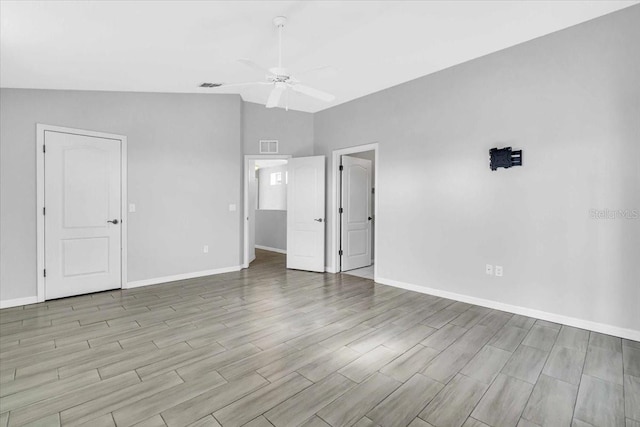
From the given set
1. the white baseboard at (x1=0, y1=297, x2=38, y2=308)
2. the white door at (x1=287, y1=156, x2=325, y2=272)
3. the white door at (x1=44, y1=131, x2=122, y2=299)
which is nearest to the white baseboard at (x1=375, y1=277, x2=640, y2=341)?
the white door at (x1=287, y1=156, x2=325, y2=272)

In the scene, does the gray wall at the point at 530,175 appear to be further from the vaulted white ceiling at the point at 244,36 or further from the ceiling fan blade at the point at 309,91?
the ceiling fan blade at the point at 309,91

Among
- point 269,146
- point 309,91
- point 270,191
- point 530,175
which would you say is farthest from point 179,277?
point 530,175

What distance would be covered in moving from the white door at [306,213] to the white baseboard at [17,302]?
3.65 m

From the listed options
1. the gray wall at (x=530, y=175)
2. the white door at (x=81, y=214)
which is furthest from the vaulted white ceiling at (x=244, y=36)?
the white door at (x=81, y=214)

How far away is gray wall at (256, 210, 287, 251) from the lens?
8.22m

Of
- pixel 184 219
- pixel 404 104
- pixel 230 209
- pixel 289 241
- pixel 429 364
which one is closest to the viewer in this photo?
pixel 429 364

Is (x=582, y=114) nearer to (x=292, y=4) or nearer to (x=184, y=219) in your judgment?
(x=292, y=4)

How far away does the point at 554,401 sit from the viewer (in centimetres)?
198

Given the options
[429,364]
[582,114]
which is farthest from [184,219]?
[582,114]

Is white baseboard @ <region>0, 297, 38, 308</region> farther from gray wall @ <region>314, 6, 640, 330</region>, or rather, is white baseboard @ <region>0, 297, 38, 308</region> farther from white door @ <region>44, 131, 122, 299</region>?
gray wall @ <region>314, 6, 640, 330</region>

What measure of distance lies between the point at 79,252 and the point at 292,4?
164 inches

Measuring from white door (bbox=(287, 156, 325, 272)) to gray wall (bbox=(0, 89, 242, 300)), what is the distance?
99cm

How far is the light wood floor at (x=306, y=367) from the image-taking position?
1.87 meters

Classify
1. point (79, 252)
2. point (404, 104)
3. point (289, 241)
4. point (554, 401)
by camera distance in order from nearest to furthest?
point (554, 401) < point (79, 252) < point (404, 104) < point (289, 241)
